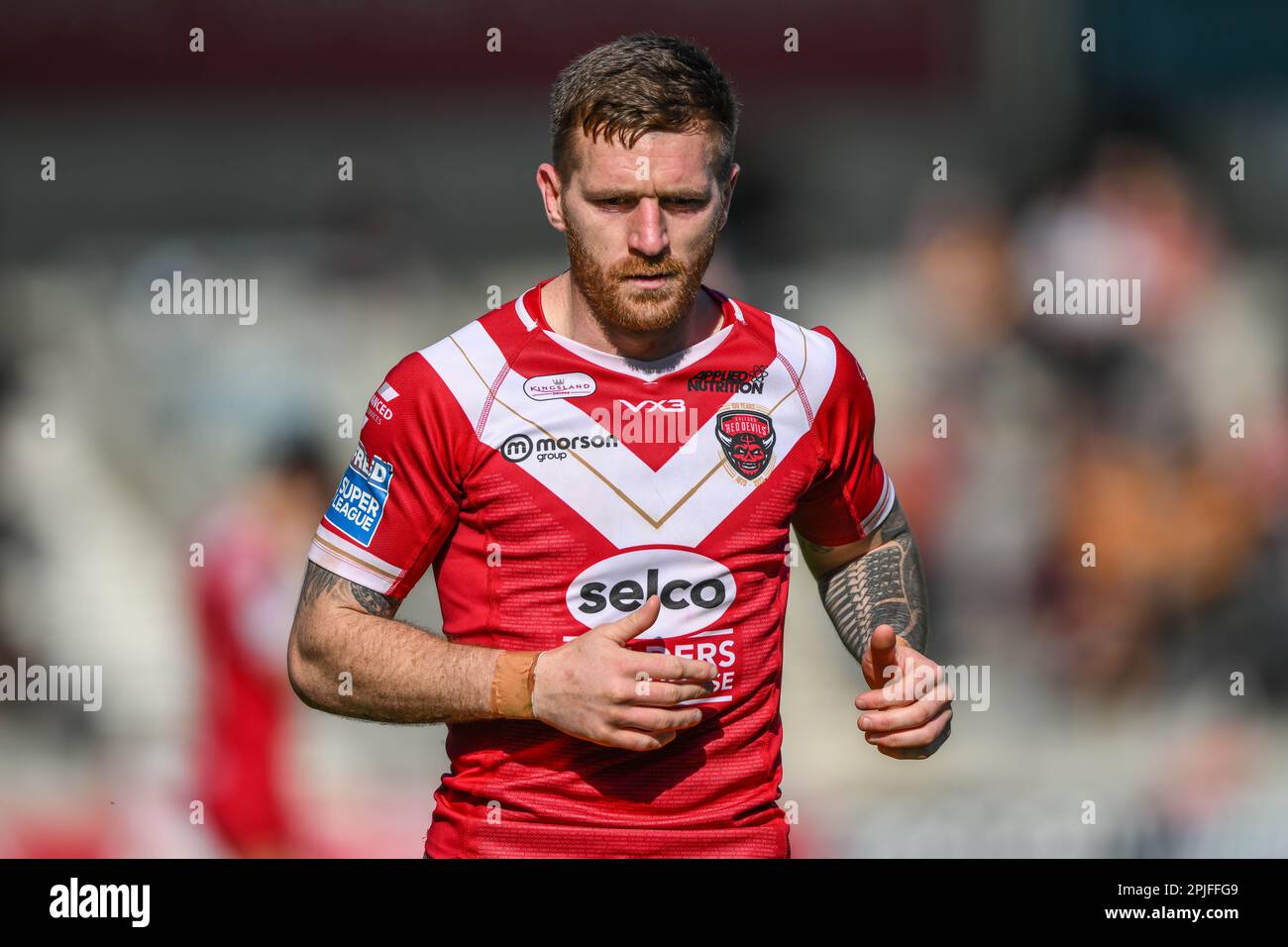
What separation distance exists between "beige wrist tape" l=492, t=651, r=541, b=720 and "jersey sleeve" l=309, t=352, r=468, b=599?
0.28 metres

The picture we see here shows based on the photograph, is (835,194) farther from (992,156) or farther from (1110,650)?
(1110,650)

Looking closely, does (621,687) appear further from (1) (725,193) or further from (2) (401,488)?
(1) (725,193)

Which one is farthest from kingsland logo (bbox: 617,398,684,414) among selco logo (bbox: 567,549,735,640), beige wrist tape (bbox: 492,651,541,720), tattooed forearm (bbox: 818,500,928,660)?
tattooed forearm (bbox: 818,500,928,660)

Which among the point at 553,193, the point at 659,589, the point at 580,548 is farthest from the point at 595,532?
the point at 553,193

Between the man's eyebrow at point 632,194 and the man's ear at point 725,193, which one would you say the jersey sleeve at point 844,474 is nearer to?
the man's ear at point 725,193

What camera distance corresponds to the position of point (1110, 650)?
670 centimetres

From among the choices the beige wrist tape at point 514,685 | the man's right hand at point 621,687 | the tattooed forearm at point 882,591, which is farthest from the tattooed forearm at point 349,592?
the tattooed forearm at point 882,591

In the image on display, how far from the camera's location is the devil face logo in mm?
2877

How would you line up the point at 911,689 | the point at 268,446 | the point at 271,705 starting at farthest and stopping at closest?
the point at 268,446
the point at 271,705
the point at 911,689

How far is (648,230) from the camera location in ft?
8.73

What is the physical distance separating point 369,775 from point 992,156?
14.4ft

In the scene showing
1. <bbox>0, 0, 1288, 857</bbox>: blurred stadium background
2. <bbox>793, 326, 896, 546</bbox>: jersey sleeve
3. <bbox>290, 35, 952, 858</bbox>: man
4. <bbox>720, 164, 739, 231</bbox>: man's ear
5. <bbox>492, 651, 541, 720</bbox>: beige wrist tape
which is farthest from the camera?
<bbox>0, 0, 1288, 857</bbox>: blurred stadium background

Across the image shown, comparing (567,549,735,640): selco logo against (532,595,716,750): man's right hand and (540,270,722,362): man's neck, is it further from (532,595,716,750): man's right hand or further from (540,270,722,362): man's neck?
(540,270,722,362): man's neck

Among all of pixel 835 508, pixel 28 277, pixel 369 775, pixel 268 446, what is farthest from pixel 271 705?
pixel 835 508
